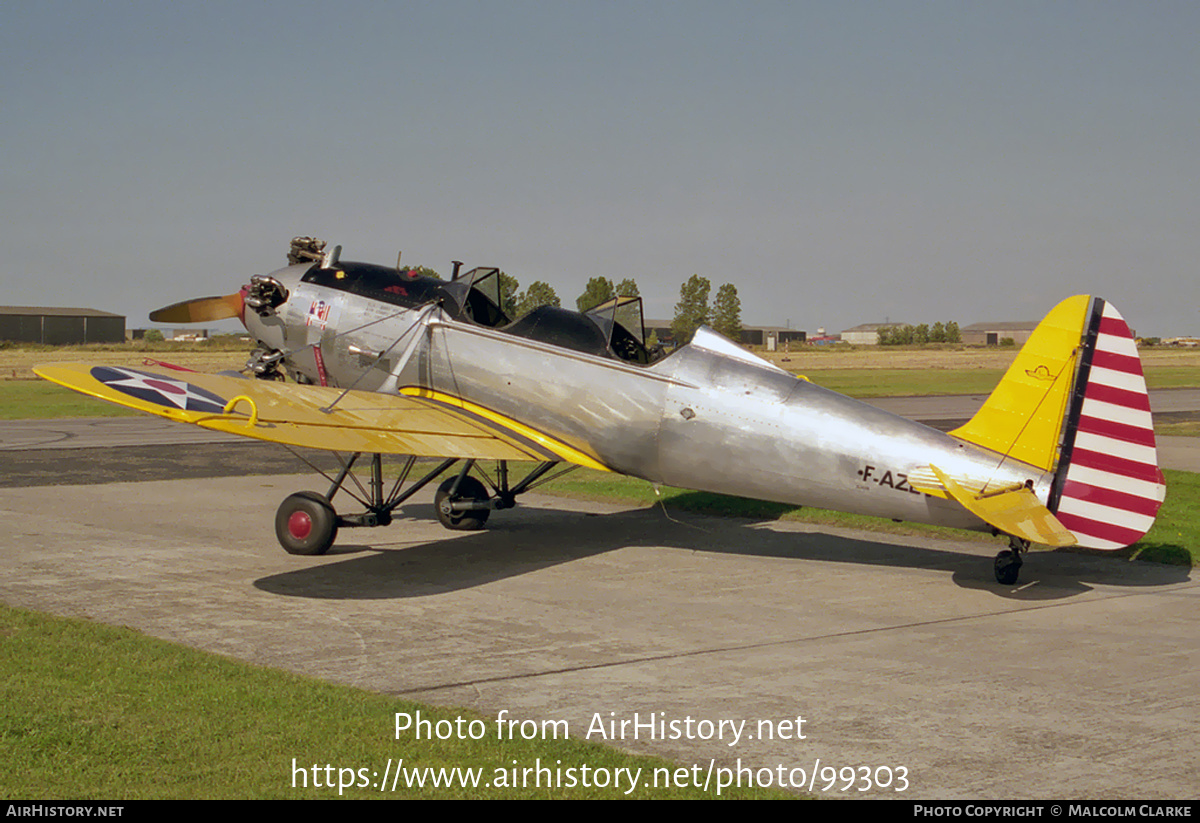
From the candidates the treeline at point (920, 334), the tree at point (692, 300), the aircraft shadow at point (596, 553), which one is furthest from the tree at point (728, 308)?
the aircraft shadow at point (596, 553)

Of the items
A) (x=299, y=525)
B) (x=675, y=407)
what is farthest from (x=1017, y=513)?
(x=299, y=525)

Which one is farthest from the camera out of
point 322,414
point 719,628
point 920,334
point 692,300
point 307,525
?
point 920,334

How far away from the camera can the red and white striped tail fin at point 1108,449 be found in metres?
9.02

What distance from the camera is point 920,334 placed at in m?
A: 161

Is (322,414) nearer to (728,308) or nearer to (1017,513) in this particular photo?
(1017,513)

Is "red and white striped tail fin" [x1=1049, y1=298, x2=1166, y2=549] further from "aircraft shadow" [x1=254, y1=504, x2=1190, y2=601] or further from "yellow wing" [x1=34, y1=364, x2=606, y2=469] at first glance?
"yellow wing" [x1=34, y1=364, x2=606, y2=469]

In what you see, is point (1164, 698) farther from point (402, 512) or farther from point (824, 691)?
point (402, 512)

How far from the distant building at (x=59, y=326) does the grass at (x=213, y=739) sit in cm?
11142

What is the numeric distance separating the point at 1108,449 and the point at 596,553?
545 cm

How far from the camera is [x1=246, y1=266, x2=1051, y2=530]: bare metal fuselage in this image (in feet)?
31.8

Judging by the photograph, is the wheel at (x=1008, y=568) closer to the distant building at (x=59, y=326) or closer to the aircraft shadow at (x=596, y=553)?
the aircraft shadow at (x=596, y=553)

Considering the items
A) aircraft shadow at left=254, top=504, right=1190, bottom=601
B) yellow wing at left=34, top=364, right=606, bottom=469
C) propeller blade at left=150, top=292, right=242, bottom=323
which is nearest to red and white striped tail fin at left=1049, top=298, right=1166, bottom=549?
aircraft shadow at left=254, top=504, right=1190, bottom=601
